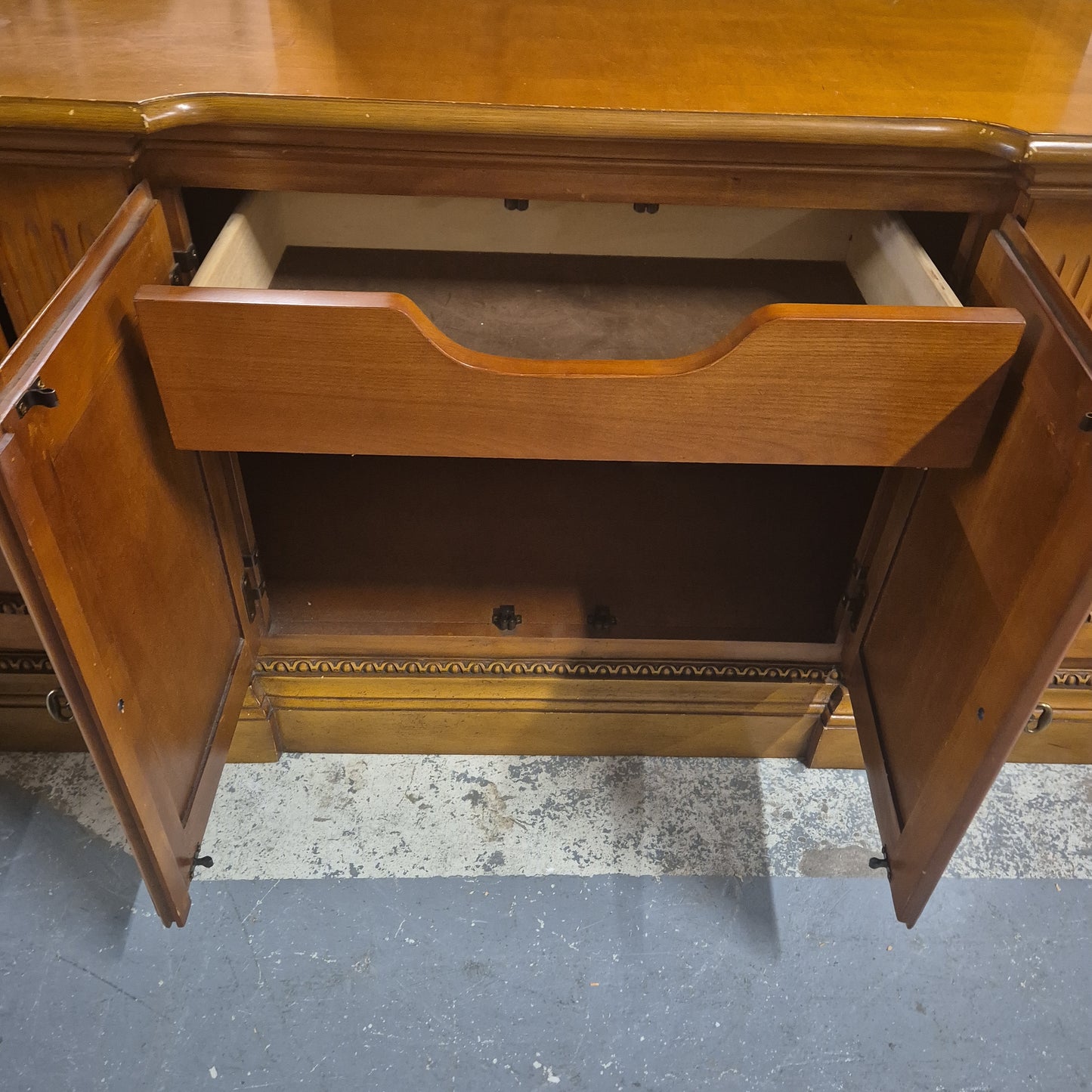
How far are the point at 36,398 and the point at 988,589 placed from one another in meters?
0.70

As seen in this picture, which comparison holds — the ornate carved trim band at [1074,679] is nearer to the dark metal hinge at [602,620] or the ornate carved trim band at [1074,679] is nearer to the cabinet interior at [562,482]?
the cabinet interior at [562,482]

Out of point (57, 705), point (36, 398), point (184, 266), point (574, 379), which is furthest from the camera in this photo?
point (57, 705)

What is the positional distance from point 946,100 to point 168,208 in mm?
640

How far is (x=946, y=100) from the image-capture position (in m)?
0.76

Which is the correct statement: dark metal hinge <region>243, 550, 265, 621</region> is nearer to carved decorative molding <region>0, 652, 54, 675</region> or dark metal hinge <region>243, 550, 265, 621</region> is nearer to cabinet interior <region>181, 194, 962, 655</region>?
cabinet interior <region>181, 194, 962, 655</region>

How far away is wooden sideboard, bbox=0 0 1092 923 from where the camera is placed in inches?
26.4

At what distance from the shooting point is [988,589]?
756 mm

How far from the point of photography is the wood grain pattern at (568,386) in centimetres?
67

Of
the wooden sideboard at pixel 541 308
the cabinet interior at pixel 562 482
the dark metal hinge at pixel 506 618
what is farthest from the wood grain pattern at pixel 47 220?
the dark metal hinge at pixel 506 618

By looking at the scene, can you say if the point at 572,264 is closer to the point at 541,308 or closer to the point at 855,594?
the point at 541,308

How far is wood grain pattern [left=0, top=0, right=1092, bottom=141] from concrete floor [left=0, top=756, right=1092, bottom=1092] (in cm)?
79

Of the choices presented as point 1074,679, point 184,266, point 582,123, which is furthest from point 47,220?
point 1074,679

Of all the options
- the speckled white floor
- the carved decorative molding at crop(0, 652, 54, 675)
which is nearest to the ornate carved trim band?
the speckled white floor

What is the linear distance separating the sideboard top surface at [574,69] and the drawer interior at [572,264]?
0.51 feet
